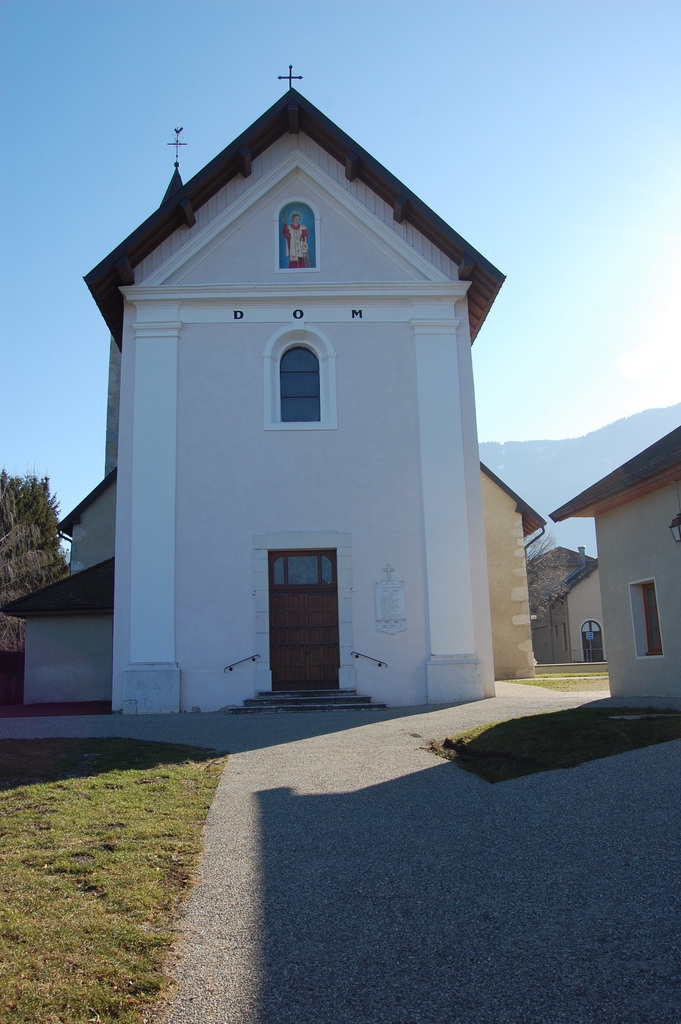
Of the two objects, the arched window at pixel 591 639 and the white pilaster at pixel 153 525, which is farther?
the arched window at pixel 591 639

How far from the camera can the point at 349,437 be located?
17.2 metres

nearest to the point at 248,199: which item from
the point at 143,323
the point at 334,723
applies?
the point at 143,323

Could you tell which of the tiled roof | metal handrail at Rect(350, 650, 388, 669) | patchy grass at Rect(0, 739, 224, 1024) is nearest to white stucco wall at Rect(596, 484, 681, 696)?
metal handrail at Rect(350, 650, 388, 669)

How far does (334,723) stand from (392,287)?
350 inches

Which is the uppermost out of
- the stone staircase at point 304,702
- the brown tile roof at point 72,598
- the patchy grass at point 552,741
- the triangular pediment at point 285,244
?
the triangular pediment at point 285,244

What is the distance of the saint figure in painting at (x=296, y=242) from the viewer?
17984mm

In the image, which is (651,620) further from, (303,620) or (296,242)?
(296,242)

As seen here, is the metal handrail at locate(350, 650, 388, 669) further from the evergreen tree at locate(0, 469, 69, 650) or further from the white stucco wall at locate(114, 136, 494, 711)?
the evergreen tree at locate(0, 469, 69, 650)

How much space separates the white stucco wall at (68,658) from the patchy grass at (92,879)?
10.2m

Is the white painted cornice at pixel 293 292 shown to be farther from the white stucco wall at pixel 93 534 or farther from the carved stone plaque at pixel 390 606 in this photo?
the white stucco wall at pixel 93 534

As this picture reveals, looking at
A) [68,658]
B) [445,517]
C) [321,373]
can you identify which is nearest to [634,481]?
[445,517]

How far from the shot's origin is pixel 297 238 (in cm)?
1809

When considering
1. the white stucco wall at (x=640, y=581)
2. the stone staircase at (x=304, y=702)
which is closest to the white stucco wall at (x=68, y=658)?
the stone staircase at (x=304, y=702)

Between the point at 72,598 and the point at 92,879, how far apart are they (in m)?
15.2
